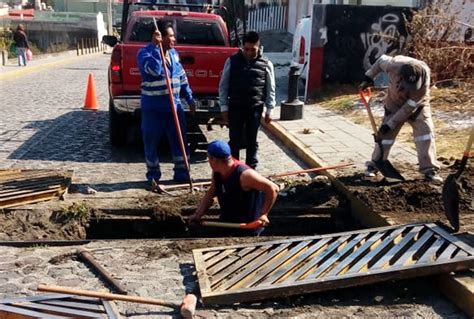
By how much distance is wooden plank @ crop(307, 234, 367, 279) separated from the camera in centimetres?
412

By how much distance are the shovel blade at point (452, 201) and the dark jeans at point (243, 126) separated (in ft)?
8.30

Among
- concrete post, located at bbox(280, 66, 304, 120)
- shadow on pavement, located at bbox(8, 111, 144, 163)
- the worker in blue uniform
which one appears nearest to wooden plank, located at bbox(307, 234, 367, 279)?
the worker in blue uniform

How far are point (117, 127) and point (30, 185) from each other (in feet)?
8.01

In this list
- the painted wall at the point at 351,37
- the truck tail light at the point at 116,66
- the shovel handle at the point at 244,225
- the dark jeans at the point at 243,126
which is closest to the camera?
the shovel handle at the point at 244,225

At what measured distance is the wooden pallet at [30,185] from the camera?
5.77 metres

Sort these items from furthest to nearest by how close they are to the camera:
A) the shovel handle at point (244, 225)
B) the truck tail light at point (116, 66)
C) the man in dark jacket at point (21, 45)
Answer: the man in dark jacket at point (21, 45) → the truck tail light at point (116, 66) → the shovel handle at point (244, 225)

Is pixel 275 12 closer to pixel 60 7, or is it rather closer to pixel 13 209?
pixel 13 209

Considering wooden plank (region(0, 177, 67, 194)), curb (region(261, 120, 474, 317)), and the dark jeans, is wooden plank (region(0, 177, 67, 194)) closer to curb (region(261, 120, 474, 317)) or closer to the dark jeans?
the dark jeans

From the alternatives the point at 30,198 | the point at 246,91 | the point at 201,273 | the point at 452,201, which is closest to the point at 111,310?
the point at 201,273

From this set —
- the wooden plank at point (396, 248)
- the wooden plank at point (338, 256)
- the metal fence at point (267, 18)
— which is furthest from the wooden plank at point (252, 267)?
the metal fence at point (267, 18)

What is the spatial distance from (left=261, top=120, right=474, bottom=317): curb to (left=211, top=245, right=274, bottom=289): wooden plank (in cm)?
133

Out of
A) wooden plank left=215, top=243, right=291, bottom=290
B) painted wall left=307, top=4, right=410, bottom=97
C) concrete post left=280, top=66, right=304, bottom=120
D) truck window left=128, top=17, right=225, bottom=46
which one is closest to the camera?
wooden plank left=215, top=243, right=291, bottom=290

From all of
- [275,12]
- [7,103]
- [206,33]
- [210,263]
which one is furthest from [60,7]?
[210,263]

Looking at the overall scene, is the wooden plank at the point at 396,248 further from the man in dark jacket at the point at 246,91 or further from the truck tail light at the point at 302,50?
the truck tail light at the point at 302,50
